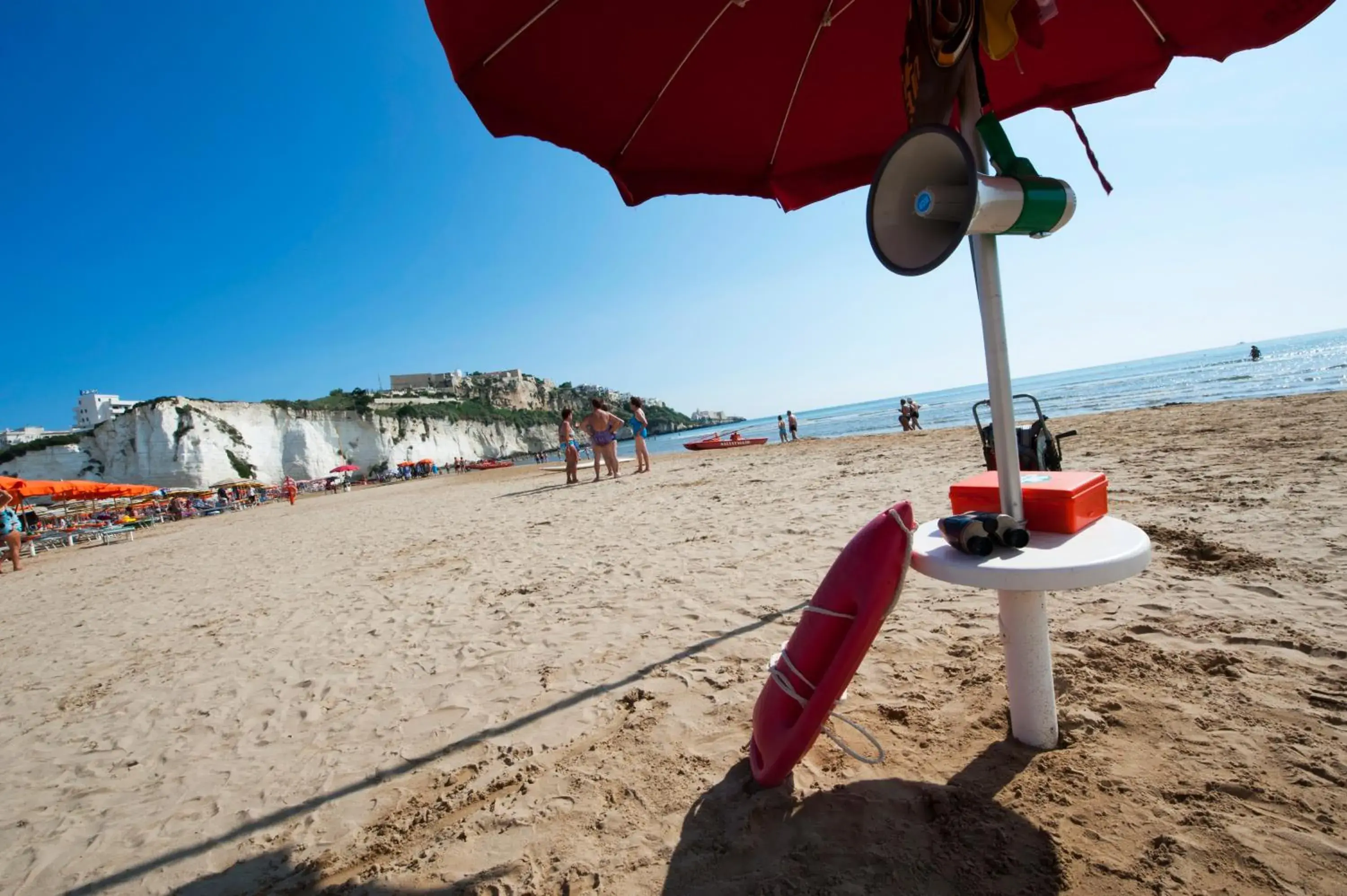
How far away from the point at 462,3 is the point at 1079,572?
226 centimetres

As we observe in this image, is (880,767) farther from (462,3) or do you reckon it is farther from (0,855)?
(0,855)

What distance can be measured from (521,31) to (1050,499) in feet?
7.11

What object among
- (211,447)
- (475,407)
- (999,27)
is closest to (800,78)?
(999,27)

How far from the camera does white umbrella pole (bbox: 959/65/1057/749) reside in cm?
143

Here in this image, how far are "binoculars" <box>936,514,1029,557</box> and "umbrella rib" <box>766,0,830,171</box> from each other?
1876 millimetres

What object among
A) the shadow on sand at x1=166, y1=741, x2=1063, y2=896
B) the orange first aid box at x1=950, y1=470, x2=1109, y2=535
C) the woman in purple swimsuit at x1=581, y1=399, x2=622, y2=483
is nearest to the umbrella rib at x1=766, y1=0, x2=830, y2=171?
the orange first aid box at x1=950, y1=470, x2=1109, y2=535

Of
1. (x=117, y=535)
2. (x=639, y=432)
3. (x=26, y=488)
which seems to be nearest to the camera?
(x=639, y=432)

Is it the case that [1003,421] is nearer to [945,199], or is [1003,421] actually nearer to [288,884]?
A: [945,199]

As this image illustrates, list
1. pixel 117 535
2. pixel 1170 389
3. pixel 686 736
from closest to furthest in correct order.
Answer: pixel 686 736, pixel 117 535, pixel 1170 389

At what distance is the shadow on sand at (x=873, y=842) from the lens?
141 centimetres

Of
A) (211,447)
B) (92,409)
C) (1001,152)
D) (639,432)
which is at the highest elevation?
(92,409)

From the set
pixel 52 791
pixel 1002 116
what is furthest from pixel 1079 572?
pixel 52 791

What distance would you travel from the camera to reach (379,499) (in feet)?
62.4

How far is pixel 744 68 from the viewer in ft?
6.99
